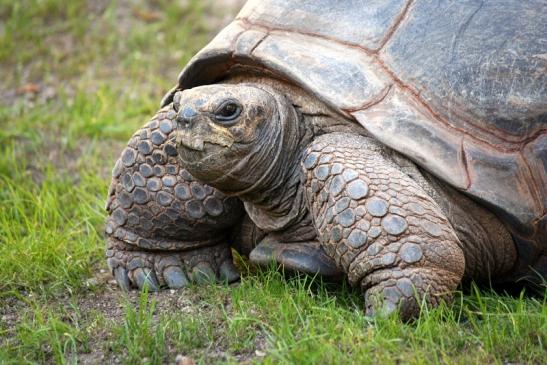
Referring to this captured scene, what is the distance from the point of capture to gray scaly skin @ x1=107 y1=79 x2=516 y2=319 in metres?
4.10

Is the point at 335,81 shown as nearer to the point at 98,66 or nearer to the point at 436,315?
the point at 436,315

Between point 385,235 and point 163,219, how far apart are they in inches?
56.2

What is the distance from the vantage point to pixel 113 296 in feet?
16.4

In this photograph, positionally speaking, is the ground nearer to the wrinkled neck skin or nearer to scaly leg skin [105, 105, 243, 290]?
scaly leg skin [105, 105, 243, 290]

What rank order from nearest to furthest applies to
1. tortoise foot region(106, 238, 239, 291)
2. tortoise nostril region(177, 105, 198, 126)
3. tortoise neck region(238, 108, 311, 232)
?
tortoise nostril region(177, 105, 198, 126), tortoise neck region(238, 108, 311, 232), tortoise foot region(106, 238, 239, 291)

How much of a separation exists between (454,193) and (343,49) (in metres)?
0.93

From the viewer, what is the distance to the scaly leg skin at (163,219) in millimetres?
4941

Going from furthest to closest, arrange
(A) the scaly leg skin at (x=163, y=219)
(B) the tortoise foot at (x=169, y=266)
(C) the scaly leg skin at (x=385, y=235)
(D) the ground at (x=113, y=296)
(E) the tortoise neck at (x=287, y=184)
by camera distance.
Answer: (B) the tortoise foot at (x=169, y=266)
(A) the scaly leg skin at (x=163, y=219)
(E) the tortoise neck at (x=287, y=184)
(C) the scaly leg skin at (x=385, y=235)
(D) the ground at (x=113, y=296)

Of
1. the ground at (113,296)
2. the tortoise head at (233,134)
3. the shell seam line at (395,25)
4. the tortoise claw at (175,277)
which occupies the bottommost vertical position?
the tortoise claw at (175,277)

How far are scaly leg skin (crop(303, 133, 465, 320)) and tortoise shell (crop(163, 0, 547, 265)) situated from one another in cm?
19

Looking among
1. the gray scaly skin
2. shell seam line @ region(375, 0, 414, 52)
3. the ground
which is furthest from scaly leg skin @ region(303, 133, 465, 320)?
shell seam line @ region(375, 0, 414, 52)

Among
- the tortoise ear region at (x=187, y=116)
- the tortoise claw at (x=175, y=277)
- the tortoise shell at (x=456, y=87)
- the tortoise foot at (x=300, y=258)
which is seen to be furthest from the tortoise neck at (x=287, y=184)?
the tortoise claw at (x=175, y=277)

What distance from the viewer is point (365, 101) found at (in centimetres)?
441

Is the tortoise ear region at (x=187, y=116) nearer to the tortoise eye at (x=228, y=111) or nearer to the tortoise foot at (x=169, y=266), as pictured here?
the tortoise eye at (x=228, y=111)
